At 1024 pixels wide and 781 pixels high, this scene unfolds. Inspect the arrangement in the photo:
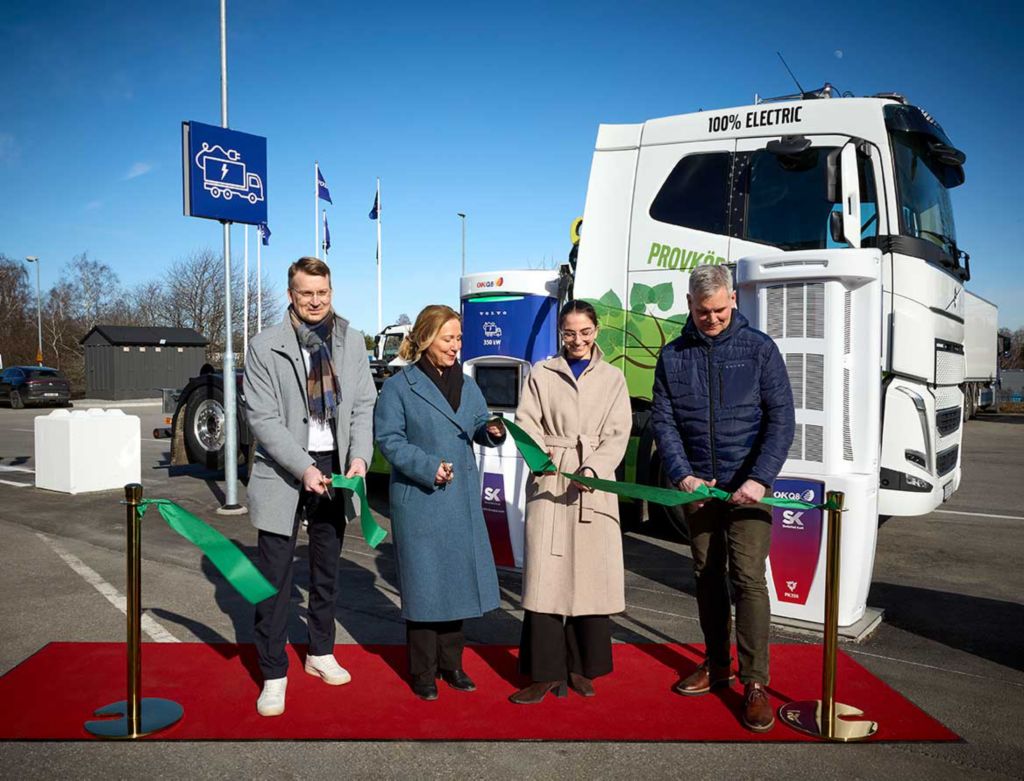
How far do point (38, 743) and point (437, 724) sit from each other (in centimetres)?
164

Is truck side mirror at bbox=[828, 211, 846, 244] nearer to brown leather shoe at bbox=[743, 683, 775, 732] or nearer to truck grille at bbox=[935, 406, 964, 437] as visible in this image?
truck grille at bbox=[935, 406, 964, 437]

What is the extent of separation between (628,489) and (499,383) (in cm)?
312

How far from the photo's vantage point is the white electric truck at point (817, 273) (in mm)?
4727

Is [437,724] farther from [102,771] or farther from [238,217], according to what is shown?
[238,217]

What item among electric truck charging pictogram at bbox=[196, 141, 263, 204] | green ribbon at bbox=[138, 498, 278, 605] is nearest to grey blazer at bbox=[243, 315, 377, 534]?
green ribbon at bbox=[138, 498, 278, 605]

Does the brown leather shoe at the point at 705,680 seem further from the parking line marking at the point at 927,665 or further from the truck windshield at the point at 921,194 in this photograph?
the truck windshield at the point at 921,194

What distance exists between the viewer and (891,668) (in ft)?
14.0

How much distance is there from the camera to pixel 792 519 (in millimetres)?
4805

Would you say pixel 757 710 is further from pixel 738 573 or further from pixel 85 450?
pixel 85 450

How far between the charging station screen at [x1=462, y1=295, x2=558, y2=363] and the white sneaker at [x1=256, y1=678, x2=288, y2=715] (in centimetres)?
357

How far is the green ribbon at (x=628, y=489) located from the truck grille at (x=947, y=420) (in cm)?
275

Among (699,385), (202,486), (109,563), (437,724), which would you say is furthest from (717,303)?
(202,486)

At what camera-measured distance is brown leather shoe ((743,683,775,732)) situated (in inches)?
136

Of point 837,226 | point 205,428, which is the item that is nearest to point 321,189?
point 205,428
